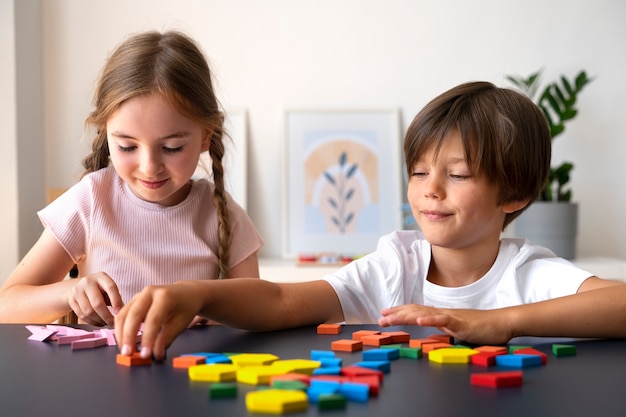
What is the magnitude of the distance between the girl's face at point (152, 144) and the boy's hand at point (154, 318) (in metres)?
0.63

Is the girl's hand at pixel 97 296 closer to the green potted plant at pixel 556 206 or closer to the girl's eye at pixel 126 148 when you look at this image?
the girl's eye at pixel 126 148

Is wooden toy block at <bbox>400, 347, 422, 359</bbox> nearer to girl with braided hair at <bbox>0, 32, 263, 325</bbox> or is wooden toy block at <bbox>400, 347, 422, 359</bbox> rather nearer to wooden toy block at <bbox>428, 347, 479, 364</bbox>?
wooden toy block at <bbox>428, 347, 479, 364</bbox>

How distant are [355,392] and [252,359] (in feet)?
0.61

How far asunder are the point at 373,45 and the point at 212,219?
2.02 m

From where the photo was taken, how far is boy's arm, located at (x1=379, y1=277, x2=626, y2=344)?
1009 mm

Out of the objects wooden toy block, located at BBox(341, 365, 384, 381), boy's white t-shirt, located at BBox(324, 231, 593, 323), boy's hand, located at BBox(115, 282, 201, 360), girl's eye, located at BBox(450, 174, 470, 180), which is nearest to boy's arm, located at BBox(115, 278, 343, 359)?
boy's hand, located at BBox(115, 282, 201, 360)

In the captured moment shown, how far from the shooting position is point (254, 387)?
719mm

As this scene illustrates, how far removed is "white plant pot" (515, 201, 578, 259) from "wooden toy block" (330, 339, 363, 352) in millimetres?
2425

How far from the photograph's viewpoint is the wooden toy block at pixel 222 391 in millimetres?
675

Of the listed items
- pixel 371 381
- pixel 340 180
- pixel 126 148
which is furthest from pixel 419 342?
pixel 340 180

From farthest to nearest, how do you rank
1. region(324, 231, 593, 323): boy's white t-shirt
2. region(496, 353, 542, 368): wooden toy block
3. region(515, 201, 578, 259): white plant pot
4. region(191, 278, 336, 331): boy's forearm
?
region(515, 201, 578, 259): white plant pot < region(324, 231, 593, 323): boy's white t-shirt < region(191, 278, 336, 331): boy's forearm < region(496, 353, 542, 368): wooden toy block

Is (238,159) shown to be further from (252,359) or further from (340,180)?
(252,359)

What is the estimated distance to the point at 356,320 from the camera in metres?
1.49

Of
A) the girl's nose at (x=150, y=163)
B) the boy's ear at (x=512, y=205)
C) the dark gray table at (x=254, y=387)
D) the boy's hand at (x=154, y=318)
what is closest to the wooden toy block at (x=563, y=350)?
the dark gray table at (x=254, y=387)
